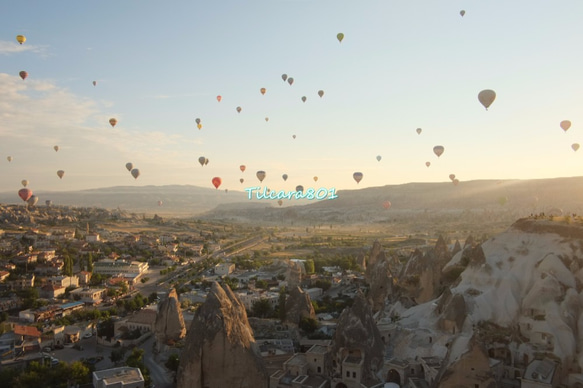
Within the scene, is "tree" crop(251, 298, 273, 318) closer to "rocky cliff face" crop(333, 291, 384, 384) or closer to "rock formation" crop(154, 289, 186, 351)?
"rock formation" crop(154, 289, 186, 351)

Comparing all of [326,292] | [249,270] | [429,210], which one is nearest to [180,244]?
[249,270]

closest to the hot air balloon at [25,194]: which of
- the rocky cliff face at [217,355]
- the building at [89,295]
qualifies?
the building at [89,295]

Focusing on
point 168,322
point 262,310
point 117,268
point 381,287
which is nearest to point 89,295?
point 117,268

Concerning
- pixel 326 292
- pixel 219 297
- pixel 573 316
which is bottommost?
pixel 326 292

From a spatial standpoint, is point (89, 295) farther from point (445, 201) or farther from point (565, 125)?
point (445, 201)

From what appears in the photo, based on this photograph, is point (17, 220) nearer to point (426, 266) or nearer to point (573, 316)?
point (426, 266)

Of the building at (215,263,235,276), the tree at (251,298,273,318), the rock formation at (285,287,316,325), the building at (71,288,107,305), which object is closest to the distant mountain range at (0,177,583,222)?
the building at (215,263,235,276)
